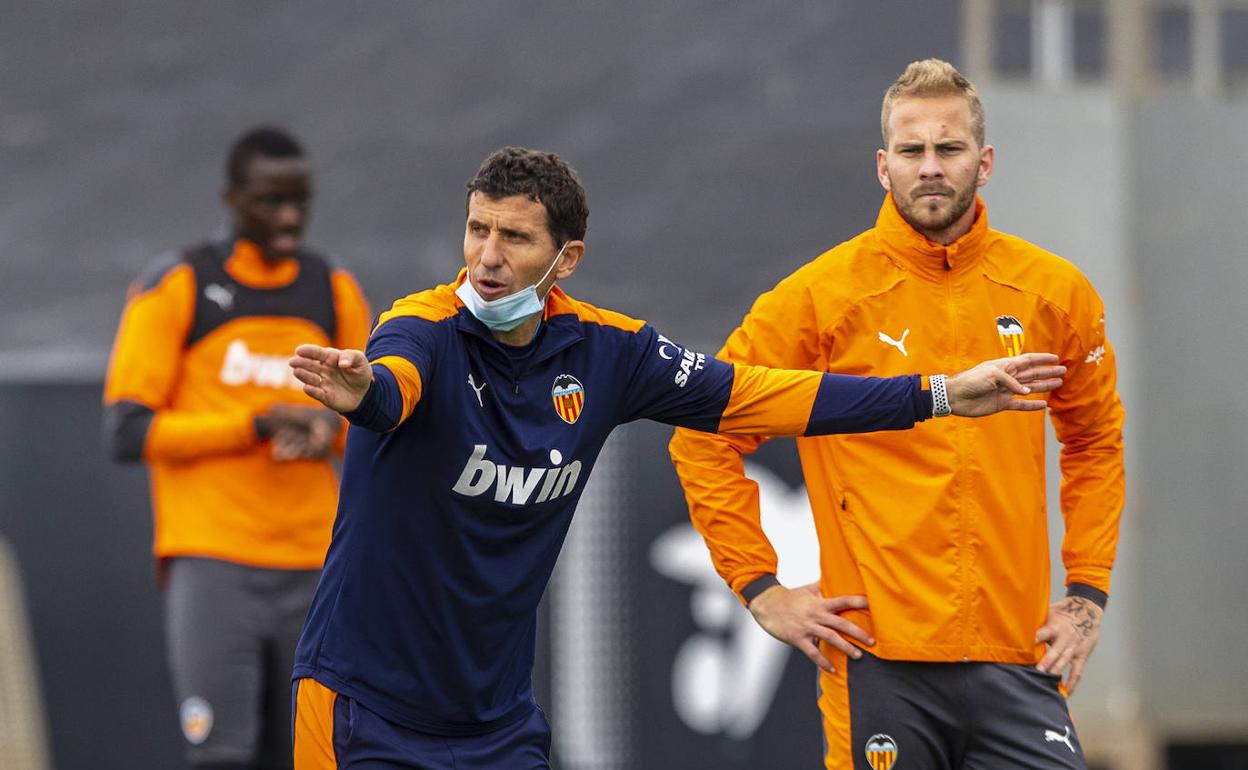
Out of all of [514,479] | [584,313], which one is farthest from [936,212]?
[514,479]

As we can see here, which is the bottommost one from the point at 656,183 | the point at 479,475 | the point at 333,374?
the point at 479,475

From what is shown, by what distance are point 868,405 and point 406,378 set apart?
1032 mm

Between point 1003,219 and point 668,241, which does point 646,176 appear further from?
point 1003,219

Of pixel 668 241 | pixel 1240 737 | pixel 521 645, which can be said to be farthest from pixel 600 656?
pixel 521 645

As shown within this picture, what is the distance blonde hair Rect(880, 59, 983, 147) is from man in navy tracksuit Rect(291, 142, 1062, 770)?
639 millimetres

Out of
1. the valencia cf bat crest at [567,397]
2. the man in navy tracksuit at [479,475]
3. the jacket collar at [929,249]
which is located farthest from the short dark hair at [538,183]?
the jacket collar at [929,249]

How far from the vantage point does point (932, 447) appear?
13.8 ft

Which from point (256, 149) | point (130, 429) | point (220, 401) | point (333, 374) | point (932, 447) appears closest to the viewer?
point (333, 374)

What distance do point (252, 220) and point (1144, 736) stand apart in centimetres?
509

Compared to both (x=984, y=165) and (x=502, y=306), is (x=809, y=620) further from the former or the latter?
(x=984, y=165)

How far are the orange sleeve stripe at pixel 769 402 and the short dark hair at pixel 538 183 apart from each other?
0.52 metres

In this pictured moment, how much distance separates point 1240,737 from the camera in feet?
29.8

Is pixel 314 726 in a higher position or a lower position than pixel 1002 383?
lower

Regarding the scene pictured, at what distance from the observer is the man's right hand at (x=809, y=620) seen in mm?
4195
